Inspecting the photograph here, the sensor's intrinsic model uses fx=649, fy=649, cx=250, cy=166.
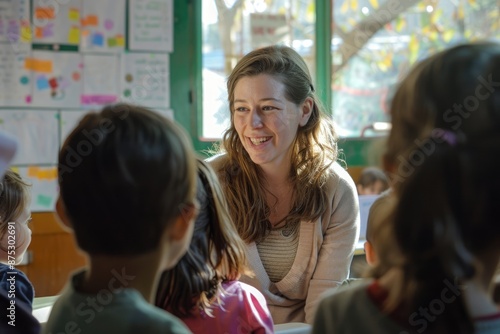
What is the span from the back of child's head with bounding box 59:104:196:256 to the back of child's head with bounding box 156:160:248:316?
0.41m

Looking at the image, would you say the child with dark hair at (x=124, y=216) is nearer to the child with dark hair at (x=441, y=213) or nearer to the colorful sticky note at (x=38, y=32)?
the child with dark hair at (x=441, y=213)

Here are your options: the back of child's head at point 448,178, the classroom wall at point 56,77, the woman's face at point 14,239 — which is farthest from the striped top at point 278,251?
the classroom wall at point 56,77

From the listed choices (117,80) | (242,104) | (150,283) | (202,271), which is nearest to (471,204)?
(150,283)

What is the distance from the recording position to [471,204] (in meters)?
0.83

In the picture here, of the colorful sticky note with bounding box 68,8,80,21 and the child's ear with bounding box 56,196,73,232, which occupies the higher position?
the colorful sticky note with bounding box 68,8,80,21

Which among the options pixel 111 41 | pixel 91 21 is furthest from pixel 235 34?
pixel 91 21

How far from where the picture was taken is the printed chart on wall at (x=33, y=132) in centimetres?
378

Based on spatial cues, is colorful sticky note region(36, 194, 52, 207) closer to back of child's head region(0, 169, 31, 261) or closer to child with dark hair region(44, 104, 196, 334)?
back of child's head region(0, 169, 31, 261)

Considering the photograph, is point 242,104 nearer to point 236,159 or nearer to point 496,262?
point 236,159

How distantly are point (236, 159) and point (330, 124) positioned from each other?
367mm

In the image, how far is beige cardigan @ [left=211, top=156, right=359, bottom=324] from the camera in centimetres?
209

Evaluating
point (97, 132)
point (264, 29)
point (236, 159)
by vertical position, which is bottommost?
point (236, 159)

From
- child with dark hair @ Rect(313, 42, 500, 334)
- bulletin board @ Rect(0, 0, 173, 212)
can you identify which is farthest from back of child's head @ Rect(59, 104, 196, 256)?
bulletin board @ Rect(0, 0, 173, 212)

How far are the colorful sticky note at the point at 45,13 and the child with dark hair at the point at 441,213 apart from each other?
3289mm
